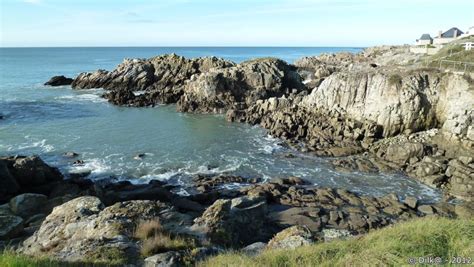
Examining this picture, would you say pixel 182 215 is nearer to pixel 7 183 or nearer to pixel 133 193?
pixel 133 193

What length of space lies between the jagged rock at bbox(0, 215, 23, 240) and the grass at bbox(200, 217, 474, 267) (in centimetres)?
836

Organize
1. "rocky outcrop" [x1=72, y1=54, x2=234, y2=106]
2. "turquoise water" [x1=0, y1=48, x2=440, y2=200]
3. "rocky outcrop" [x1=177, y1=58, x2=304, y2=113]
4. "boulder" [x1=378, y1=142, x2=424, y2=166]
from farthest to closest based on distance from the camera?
"rocky outcrop" [x1=72, y1=54, x2=234, y2=106], "rocky outcrop" [x1=177, y1=58, x2=304, y2=113], "boulder" [x1=378, y1=142, x2=424, y2=166], "turquoise water" [x1=0, y1=48, x2=440, y2=200]

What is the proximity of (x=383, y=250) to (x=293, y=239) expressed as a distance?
2958 millimetres

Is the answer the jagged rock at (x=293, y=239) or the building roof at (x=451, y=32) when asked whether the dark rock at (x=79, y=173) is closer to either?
the jagged rock at (x=293, y=239)

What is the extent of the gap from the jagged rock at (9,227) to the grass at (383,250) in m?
8.36

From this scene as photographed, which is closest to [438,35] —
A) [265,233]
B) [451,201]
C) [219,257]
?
[451,201]

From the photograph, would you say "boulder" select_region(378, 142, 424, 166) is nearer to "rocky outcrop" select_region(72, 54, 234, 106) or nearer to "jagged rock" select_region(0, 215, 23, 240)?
"jagged rock" select_region(0, 215, 23, 240)

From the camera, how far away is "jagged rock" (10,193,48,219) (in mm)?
16969

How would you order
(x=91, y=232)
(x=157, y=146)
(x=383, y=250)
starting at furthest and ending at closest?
(x=157, y=146)
(x=91, y=232)
(x=383, y=250)

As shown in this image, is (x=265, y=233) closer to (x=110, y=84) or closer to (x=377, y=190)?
(x=377, y=190)

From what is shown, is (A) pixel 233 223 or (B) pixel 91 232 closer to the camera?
(B) pixel 91 232

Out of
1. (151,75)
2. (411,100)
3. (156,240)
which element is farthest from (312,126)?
(151,75)

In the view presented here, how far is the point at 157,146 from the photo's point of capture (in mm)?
33625

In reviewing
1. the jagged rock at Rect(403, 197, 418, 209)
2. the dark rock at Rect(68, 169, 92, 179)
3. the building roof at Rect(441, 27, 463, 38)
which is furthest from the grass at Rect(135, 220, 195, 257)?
the building roof at Rect(441, 27, 463, 38)
